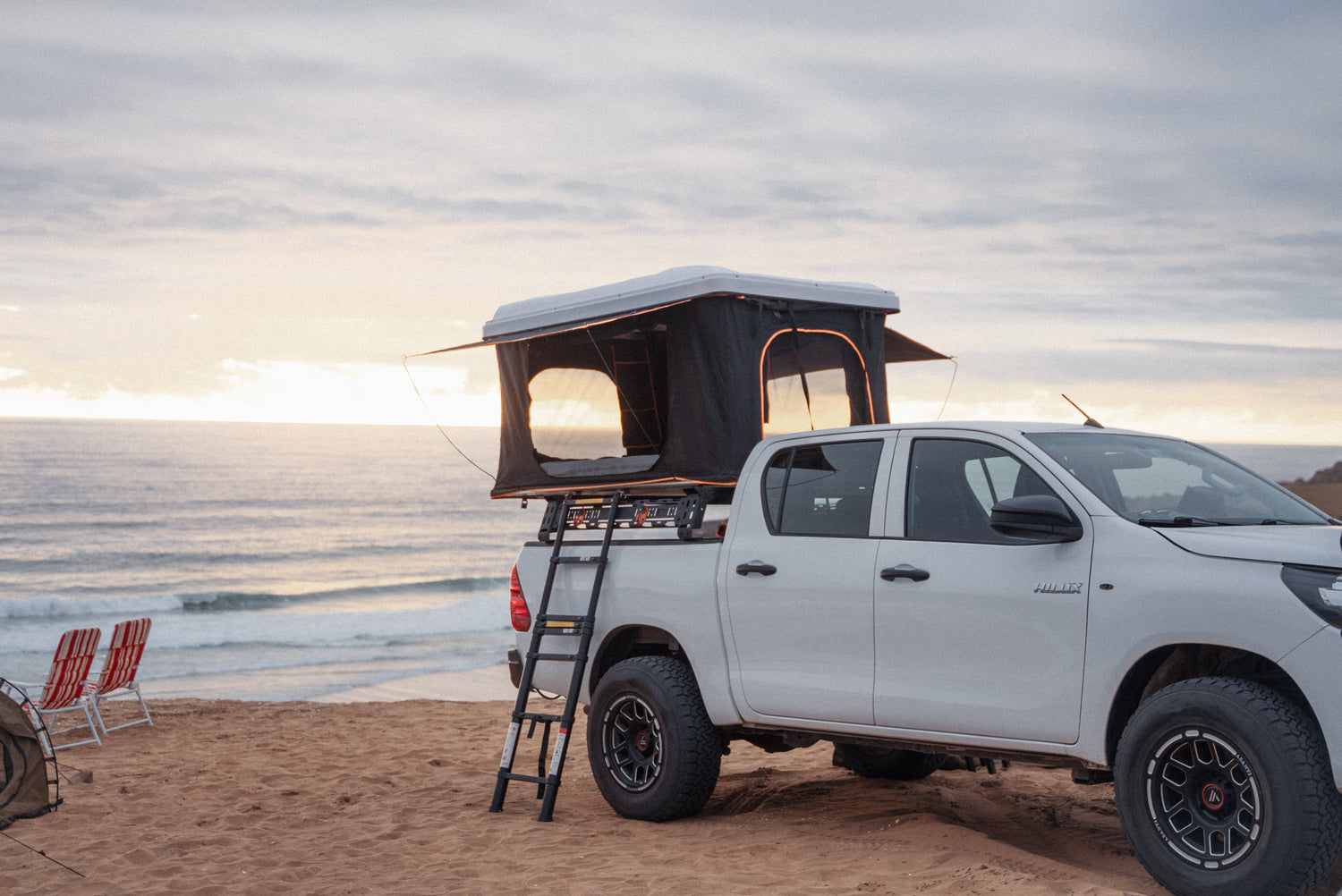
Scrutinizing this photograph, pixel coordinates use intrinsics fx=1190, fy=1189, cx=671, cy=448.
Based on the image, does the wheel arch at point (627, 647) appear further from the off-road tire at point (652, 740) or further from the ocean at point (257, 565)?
the ocean at point (257, 565)

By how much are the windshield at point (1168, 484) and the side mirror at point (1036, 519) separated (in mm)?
276

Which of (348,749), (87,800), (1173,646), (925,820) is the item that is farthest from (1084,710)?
(348,749)

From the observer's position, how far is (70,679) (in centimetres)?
1167

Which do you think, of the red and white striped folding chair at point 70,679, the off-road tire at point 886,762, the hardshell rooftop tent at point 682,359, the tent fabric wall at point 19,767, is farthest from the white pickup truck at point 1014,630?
the red and white striped folding chair at point 70,679

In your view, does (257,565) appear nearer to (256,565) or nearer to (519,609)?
(256,565)

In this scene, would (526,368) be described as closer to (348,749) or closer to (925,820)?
(925,820)

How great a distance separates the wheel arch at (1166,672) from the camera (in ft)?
16.0

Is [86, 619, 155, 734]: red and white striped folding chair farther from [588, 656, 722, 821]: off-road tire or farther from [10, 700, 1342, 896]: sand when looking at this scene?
[588, 656, 722, 821]: off-road tire

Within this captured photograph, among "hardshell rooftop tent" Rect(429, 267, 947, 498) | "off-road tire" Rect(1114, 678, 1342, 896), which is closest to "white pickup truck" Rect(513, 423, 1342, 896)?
"off-road tire" Rect(1114, 678, 1342, 896)

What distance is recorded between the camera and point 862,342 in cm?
787

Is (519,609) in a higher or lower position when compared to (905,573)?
lower

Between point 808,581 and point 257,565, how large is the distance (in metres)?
37.0

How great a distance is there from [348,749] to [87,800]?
9.11 ft

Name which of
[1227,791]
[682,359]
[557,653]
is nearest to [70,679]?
[557,653]
